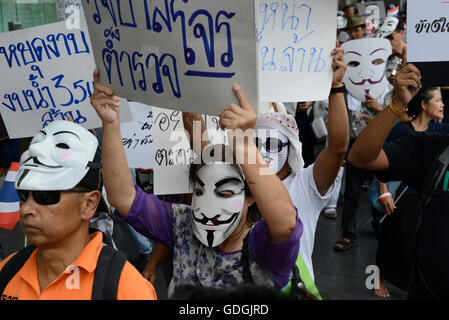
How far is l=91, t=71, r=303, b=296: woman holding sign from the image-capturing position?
2.01m

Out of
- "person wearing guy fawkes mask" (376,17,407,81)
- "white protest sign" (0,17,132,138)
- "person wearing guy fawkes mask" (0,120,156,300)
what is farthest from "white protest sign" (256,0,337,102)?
"person wearing guy fawkes mask" (376,17,407,81)

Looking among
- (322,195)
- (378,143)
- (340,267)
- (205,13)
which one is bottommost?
(340,267)

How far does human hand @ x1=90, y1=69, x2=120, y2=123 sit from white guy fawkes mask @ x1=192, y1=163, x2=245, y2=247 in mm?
466

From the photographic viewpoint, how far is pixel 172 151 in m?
2.99

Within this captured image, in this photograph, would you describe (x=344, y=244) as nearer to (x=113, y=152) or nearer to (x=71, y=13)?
(x=71, y=13)

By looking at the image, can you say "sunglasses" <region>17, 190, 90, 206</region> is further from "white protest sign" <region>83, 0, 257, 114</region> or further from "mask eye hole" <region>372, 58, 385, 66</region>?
"mask eye hole" <region>372, 58, 385, 66</region>

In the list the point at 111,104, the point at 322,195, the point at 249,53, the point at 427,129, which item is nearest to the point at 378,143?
the point at 322,195

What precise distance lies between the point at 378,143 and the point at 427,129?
2.50 metres

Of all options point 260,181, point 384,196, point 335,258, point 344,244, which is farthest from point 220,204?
point 344,244

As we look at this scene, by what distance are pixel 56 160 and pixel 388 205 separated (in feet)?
10.5

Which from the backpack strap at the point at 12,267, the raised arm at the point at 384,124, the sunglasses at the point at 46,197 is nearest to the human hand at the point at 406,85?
the raised arm at the point at 384,124
